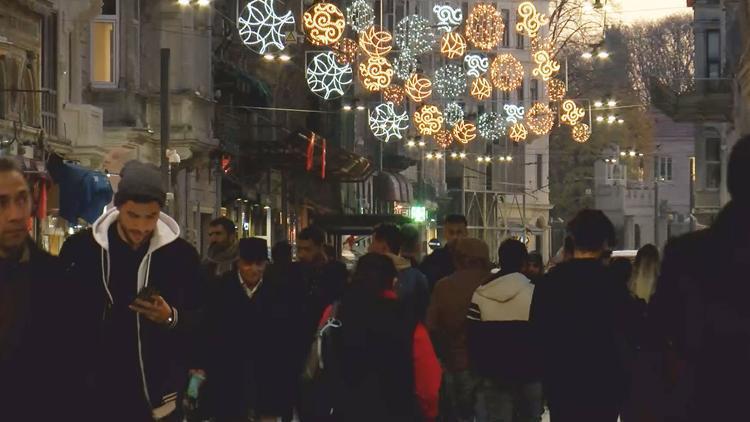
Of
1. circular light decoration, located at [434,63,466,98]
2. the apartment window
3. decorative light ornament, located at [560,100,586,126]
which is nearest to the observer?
the apartment window

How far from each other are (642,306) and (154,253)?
13.4ft

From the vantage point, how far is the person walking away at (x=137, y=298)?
26.0 feet

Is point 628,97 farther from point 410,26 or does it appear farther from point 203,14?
point 203,14

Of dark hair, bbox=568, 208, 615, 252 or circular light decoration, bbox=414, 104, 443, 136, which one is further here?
circular light decoration, bbox=414, 104, 443, 136

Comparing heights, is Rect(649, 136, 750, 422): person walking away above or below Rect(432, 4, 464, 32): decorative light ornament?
below

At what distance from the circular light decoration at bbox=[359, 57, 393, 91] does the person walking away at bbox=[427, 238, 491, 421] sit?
2607 centimetres

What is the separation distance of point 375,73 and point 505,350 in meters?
27.6

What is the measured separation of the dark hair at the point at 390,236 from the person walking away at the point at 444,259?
2093 mm

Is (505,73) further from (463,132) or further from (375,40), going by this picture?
(375,40)

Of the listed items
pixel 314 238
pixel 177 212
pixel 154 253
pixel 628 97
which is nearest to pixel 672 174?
pixel 628 97

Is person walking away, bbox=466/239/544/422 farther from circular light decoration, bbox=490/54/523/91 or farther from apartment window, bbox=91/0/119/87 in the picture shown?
circular light decoration, bbox=490/54/523/91

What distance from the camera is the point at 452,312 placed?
1400 centimetres

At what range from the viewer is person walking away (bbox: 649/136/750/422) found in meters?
6.48


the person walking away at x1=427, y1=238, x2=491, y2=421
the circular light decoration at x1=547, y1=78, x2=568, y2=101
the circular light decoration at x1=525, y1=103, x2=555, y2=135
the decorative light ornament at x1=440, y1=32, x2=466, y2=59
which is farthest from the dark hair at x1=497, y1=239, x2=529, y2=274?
the circular light decoration at x1=547, y1=78, x2=568, y2=101
